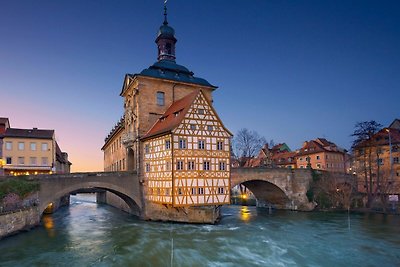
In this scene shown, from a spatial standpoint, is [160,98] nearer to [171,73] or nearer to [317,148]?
[171,73]

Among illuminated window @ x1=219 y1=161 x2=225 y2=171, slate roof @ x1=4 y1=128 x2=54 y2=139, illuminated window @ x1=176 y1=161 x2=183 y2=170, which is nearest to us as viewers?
illuminated window @ x1=176 y1=161 x2=183 y2=170

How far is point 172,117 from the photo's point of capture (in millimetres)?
30750

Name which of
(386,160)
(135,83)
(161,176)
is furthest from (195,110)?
(386,160)

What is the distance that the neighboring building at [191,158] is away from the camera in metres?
27.8

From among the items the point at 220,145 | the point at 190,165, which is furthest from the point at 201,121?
the point at 190,165

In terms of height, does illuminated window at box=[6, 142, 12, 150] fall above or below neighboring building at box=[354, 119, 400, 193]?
above

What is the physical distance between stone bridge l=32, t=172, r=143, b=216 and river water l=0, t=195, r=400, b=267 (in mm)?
2277

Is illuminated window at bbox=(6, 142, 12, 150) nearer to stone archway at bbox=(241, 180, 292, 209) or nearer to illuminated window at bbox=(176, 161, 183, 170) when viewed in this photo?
illuminated window at bbox=(176, 161, 183, 170)

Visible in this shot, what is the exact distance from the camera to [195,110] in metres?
28.8

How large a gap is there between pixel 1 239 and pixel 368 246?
24.2 meters

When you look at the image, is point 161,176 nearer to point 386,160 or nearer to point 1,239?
point 1,239

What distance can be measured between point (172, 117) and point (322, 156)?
41035 millimetres

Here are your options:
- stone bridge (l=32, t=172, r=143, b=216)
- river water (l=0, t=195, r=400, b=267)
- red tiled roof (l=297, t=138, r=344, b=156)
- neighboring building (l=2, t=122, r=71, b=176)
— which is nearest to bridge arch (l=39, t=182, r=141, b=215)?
stone bridge (l=32, t=172, r=143, b=216)

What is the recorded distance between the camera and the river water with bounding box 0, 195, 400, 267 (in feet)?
61.0
